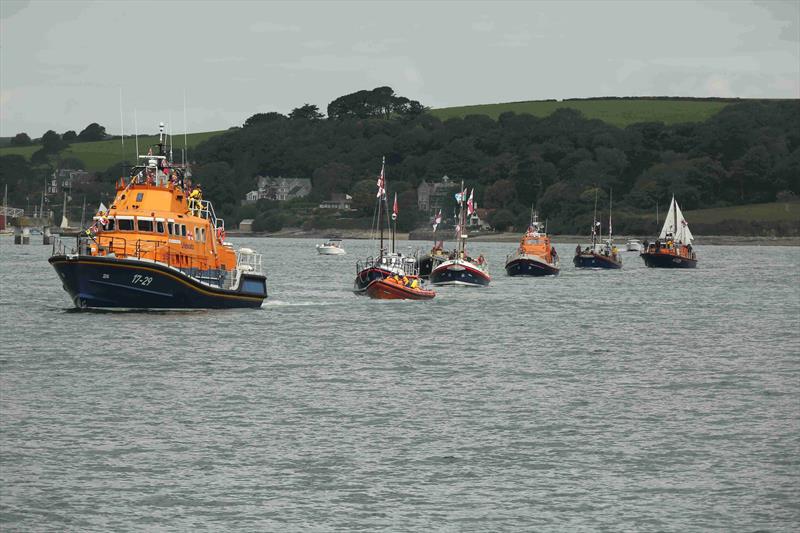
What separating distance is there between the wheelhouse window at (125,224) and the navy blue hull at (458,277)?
1906 inches

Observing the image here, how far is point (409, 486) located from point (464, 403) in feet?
39.6

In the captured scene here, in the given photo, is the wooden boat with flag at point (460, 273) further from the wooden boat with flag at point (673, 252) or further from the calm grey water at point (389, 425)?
the wooden boat with flag at point (673, 252)

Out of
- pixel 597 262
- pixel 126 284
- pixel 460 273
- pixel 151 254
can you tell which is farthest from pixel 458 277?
pixel 597 262

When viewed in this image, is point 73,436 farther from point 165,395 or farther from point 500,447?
point 500,447

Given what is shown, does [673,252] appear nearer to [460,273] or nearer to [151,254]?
[460,273]

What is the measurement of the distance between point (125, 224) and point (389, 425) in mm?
32875

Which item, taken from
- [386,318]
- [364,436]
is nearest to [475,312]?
[386,318]

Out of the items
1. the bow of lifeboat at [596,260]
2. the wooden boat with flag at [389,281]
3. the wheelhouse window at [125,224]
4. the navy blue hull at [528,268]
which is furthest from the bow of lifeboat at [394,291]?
the bow of lifeboat at [596,260]

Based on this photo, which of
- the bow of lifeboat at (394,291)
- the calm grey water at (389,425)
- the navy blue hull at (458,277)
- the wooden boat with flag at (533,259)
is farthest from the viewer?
the wooden boat with flag at (533,259)

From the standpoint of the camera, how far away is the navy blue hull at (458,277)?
111938 millimetres

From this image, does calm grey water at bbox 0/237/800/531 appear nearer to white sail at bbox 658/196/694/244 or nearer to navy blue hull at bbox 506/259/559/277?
navy blue hull at bbox 506/259/559/277

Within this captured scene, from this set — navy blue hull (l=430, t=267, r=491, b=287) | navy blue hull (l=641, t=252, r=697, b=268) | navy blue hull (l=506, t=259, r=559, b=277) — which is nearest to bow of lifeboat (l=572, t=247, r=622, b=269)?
navy blue hull (l=641, t=252, r=697, b=268)

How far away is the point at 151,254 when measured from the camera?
6562 centimetres

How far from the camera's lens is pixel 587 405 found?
135 feet
